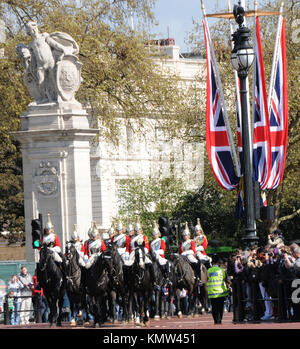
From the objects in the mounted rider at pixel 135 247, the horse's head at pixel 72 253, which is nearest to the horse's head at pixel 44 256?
the horse's head at pixel 72 253

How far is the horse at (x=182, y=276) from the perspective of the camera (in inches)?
1268

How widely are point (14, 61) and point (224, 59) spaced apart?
9511 mm

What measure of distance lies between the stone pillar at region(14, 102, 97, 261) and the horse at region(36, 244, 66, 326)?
5.81 m

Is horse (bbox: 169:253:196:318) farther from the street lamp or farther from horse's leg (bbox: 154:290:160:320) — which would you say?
the street lamp

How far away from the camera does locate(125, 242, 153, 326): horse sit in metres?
27.6

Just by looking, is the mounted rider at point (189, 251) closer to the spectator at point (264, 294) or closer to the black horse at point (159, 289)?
the black horse at point (159, 289)

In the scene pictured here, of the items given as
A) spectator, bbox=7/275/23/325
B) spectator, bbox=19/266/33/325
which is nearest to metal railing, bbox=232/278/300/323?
spectator, bbox=19/266/33/325

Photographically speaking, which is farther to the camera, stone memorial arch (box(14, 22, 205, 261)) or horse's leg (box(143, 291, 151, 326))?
stone memorial arch (box(14, 22, 205, 261))

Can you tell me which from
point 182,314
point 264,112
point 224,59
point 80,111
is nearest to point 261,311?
point 264,112

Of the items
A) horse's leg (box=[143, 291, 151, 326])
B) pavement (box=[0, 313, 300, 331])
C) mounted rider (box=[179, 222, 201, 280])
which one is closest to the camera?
pavement (box=[0, 313, 300, 331])

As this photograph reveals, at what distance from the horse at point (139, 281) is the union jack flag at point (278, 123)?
155 inches

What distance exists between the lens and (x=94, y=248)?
2883 cm

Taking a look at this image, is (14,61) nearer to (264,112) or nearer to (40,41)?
(40,41)
